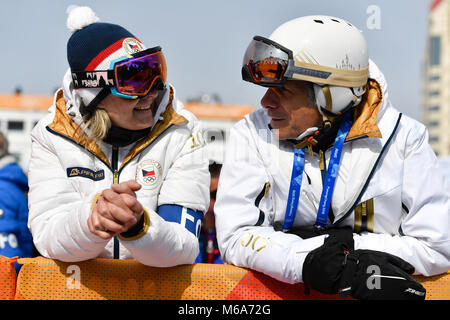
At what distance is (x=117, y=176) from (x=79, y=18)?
0.86 metres

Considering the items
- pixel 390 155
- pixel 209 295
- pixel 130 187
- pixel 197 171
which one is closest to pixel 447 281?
pixel 390 155

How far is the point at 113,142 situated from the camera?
2859 millimetres

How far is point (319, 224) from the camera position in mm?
2752

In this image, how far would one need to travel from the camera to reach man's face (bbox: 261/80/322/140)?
2855mm

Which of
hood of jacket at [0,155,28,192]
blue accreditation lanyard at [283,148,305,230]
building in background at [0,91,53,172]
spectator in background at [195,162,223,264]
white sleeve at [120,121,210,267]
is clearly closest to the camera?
white sleeve at [120,121,210,267]

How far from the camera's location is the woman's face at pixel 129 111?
9.29ft

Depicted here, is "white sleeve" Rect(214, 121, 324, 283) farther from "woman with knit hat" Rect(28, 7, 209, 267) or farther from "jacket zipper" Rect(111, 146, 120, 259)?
"jacket zipper" Rect(111, 146, 120, 259)

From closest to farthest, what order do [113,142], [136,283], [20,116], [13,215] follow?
[136,283]
[113,142]
[13,215]
[20,116]

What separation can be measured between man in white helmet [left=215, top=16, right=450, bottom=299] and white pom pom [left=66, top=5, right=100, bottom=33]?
2.78 feet

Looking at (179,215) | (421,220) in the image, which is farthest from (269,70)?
(421,220)

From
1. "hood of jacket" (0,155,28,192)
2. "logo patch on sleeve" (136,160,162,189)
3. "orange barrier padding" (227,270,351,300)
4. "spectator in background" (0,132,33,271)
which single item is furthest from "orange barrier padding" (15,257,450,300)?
"hood of jacket" (0,155,28,192)

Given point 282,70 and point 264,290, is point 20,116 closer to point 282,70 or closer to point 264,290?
point 282,70

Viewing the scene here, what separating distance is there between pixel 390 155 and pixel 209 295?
1.11 m

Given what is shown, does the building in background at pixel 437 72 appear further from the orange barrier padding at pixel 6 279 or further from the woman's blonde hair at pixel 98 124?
the orange barrier padding at pixel 6 279
